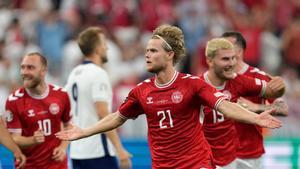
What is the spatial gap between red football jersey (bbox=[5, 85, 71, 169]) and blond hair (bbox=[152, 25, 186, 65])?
1892mm

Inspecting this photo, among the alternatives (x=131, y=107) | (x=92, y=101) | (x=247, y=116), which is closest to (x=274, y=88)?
(x=131, y=107)

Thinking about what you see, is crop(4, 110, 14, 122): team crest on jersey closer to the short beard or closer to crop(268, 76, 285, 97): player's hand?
the short beard

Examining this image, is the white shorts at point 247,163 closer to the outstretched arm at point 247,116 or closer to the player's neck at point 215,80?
the player's neck at point 215,80

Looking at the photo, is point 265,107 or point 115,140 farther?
point 115,140

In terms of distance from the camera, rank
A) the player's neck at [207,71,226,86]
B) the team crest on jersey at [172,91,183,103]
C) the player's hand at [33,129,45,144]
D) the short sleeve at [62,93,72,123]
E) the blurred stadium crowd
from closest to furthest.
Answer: the team crest on jersey at [172,91,183,103], the player's hand at [33,129,45,144], the player's neck at [207,71,226,86], the short sleeve at [62,93,72,123], the blurred stadium crowd

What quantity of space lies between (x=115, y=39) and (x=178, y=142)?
34.6ft

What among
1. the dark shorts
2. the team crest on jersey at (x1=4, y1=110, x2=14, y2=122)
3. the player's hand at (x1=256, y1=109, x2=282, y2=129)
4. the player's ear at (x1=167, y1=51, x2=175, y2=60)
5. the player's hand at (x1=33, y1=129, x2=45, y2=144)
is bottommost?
the dark shorts

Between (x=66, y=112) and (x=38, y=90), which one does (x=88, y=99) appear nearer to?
(x=66, y=112)

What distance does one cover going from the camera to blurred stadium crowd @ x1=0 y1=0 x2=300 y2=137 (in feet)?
65.5

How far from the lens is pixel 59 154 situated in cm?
1139

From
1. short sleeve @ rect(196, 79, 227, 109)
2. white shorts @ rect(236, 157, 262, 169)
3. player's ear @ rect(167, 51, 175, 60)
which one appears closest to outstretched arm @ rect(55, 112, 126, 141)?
player's ear @ rect(167, 51, 175, 60)

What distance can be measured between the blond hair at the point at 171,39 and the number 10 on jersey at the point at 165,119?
21.4 inches

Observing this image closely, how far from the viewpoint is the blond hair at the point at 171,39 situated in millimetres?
10086

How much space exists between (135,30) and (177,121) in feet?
36.8
